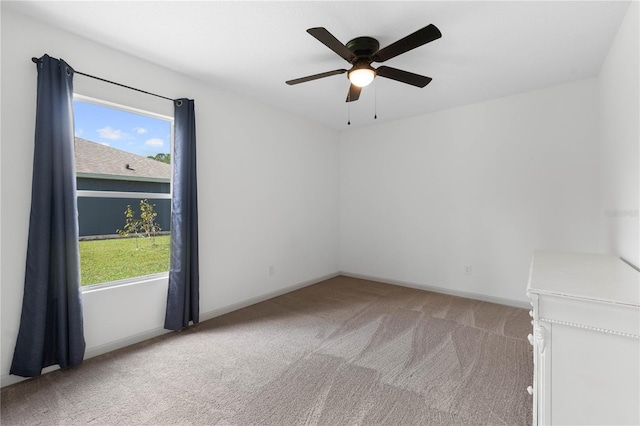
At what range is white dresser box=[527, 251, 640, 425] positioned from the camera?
3.56 feet

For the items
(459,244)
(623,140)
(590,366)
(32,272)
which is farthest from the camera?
(459,244)

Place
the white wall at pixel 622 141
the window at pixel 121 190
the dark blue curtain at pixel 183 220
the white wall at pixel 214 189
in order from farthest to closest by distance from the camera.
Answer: the dark blue curtain at pixel 183 220
the window at pixel 121 190
the white wall at pixel 214 189
the white wall at pixel 622 141

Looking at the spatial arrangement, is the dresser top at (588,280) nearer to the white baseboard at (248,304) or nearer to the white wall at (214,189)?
the white baseboard at (248,304)

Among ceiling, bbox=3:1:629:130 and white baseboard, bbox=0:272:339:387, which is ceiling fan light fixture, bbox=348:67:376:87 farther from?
white baseboard, bbox=0:272:339:387

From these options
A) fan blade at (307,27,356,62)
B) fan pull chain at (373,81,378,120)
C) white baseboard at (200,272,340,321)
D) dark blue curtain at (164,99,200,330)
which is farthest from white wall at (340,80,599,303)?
dark blue curtain at (164,99,200,330)

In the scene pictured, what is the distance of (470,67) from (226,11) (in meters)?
2.30

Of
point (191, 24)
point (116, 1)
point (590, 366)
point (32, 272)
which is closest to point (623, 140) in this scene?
point (590, 366)

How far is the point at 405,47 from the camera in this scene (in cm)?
200

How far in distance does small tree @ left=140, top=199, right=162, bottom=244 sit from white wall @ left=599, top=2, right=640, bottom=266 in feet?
12.9

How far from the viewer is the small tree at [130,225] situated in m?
2.76

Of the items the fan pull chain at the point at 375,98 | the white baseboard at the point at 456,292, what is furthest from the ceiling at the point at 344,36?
the white baseboard at the point at 456,292

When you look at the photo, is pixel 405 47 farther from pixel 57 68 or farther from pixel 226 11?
pixel 57 68

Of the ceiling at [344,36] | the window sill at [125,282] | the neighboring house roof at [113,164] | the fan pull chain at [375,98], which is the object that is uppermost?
the fan pull chain at [375,98]

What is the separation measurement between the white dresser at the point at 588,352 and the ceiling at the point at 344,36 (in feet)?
6.33
